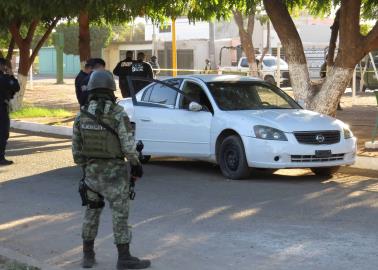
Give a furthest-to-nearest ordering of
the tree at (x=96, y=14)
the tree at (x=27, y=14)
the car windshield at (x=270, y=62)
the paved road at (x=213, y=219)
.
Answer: the car windshield at (x=270, y=62) → the tree at (x=96, y=14) → the tree at (x=27, y=14) → the paved road at (x=213, y=219)

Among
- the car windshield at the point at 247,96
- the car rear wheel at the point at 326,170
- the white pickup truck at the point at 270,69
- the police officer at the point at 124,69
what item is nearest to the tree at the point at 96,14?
the police officer at the point at 124,69

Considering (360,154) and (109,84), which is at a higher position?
(109,84)

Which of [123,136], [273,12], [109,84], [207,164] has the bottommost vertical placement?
[207,164]

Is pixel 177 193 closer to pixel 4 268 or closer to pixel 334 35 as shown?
pixel 4 268

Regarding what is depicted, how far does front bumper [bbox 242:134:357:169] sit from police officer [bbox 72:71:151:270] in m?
4.48

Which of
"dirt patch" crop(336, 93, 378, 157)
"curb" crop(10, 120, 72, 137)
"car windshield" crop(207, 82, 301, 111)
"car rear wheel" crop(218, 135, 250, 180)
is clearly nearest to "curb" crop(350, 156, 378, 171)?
"dirt patch" crop(336, 93, 378, 157)

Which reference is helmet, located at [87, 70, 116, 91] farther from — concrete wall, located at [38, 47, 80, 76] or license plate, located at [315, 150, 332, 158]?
concrete wall, located at [38, 47, 80, 76]

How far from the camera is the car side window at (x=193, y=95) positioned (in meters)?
11.1

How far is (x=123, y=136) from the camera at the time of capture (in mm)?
5504

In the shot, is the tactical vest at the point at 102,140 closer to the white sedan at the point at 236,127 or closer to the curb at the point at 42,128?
the white sedan at the point at 236,127

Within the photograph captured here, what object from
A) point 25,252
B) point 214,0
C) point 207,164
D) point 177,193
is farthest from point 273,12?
point 25,252

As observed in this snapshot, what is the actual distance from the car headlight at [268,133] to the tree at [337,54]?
347 centimetres

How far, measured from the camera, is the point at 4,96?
12242 mm

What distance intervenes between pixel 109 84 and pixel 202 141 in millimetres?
5296
